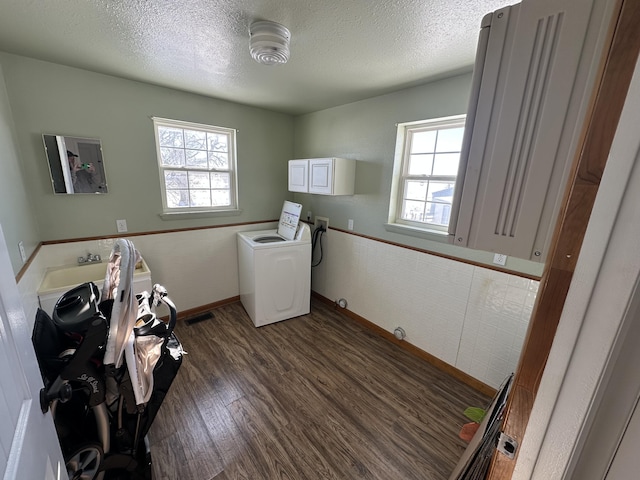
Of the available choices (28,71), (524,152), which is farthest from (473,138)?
(28,71)

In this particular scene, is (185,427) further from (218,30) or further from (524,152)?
(218,30)

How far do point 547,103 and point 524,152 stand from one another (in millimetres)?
108

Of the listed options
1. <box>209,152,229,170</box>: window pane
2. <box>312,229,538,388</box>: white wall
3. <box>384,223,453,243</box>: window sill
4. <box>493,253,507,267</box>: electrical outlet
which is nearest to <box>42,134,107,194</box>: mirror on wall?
<box>209,152,229,170</box>: window pane

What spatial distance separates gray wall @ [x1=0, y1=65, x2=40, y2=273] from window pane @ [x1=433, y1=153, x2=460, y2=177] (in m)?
2.76

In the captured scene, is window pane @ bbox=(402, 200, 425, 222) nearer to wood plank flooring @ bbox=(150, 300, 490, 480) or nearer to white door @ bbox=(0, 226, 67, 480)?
wood plank flooring @ bbox=(150, 300, 490, 480)

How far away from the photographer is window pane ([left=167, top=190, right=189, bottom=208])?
8.87 ft

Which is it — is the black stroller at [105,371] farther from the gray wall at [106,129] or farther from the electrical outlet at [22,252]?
the gray wall at [106,129]

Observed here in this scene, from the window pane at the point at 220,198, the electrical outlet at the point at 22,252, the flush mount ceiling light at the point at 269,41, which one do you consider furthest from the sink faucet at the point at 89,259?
the flush mount ceiling light at the point at 269,41

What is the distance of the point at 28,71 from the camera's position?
73.5 inches

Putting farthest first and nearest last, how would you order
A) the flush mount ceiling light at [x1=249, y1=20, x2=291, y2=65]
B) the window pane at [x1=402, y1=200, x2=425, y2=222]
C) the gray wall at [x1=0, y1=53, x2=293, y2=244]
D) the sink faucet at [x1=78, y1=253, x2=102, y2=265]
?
the window pane at [x1=402, y1=200, x2=425, y2=222] < the sink faucet at [x1=78, y1=253, x2=102, y2=265] < the gray wall at [x1=0, y1=53, x2=293, y2=244] < the flush mount ceiling light at [x1=249, y1=20, x2=291, y2=65]

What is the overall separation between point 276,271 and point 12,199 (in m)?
1.92

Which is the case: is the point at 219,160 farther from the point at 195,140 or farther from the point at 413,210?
the point at 413,210

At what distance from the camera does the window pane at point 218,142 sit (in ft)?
9.38

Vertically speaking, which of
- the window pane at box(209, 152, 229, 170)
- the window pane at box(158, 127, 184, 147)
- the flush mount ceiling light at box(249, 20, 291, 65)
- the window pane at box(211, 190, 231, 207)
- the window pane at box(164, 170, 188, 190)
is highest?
the flush mount ceiling light at box(249, 20, 291, 65)
